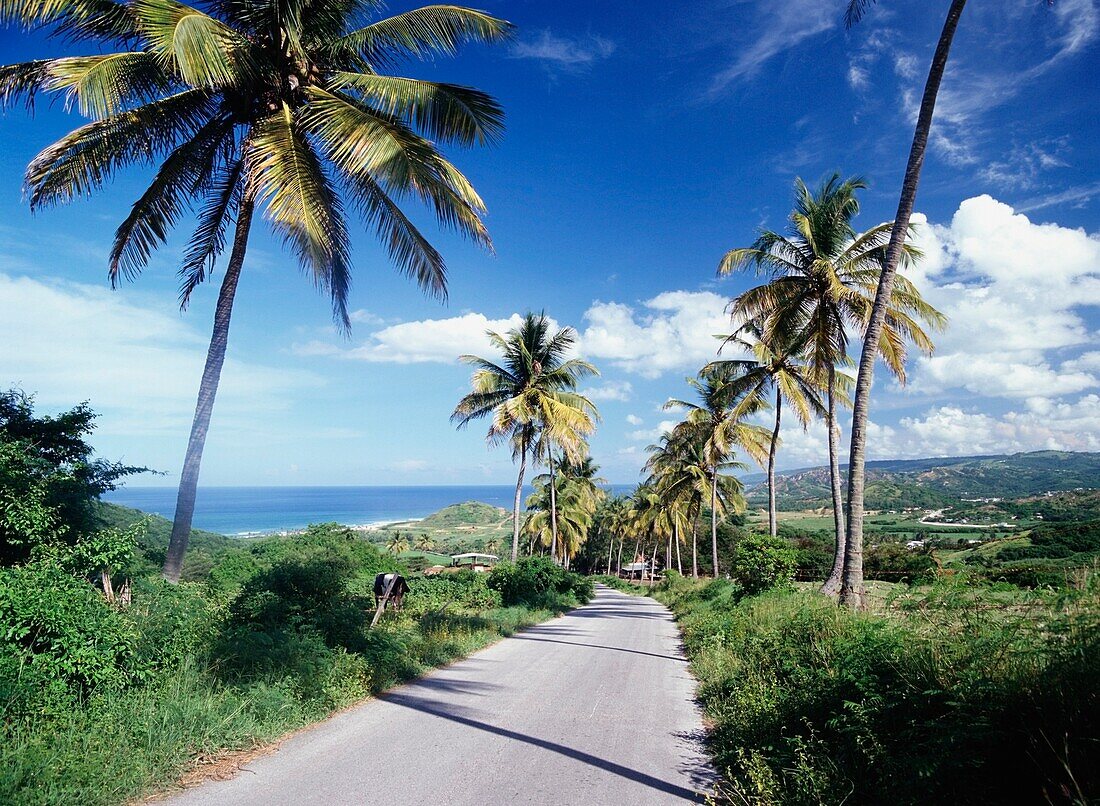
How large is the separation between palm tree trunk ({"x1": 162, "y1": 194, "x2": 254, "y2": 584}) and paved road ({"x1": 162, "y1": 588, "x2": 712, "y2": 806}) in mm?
2972

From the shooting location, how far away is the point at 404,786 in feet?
15.0

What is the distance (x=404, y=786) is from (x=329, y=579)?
7.14 m

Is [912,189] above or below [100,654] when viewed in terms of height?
above

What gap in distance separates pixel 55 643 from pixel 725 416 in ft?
87.2

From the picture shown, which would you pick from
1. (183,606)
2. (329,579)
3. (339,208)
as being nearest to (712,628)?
(329,579)

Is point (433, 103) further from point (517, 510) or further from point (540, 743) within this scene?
point (517, 510)

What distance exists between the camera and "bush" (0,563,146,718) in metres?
4.59

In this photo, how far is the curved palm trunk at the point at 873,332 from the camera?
8.34m

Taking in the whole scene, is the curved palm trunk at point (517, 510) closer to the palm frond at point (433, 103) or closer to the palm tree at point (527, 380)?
the palm tree at point (527, 380)

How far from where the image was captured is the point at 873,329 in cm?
905

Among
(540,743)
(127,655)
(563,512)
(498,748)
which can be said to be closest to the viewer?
(127,655)

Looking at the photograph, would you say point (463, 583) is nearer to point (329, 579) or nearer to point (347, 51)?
point (329, 579)

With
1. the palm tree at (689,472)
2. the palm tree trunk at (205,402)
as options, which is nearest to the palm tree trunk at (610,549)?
the palm tree at (689,472)

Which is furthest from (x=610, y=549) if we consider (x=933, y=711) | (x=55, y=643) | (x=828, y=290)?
(x=55, y=643)
